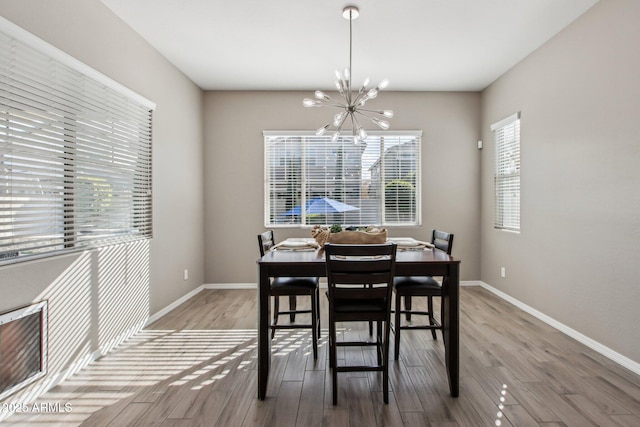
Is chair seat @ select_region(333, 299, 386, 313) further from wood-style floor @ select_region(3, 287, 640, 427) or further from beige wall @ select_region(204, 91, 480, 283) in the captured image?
beige wall @ select_region(204, 91, 480, 283)

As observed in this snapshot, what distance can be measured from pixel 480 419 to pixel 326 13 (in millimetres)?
3143

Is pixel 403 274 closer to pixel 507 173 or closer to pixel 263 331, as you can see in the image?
pixel 263 331

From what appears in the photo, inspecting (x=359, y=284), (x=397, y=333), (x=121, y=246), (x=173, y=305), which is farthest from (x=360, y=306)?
(x=173, y=305)

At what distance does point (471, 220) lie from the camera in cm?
486

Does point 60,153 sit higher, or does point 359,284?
point 60,153

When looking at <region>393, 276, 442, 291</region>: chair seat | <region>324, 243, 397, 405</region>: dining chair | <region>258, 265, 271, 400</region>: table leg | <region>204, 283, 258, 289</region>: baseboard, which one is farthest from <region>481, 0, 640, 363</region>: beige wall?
<region>204, 283, 258, 289</region>: baseboard

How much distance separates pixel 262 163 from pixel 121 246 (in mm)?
2322

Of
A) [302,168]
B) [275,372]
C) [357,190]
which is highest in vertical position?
[302,168]

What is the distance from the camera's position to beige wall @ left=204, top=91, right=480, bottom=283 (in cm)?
483

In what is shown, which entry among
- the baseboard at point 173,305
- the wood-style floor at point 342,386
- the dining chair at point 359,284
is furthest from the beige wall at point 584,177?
the baseboard at point 173,305

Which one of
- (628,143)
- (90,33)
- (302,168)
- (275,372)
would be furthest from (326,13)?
(275,372)

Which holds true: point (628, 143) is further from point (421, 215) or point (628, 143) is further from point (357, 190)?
point (357, 190)

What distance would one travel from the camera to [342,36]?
328 cm

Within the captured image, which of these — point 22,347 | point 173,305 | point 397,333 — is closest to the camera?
point 22,347
